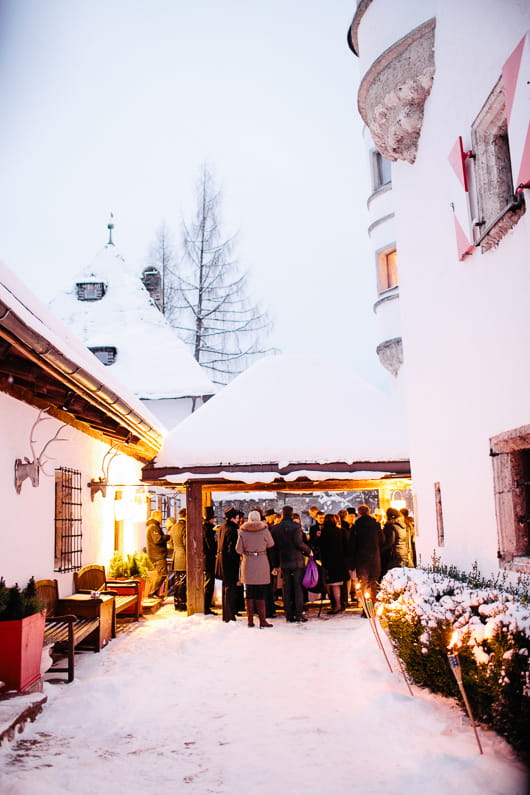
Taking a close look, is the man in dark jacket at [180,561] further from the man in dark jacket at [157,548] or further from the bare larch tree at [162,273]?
the bare larch tree at [162,273]

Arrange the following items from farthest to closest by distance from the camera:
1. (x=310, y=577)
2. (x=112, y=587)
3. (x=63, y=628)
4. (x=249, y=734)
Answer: (x=310, y=577), (x=112, y=587), (x=63, y=628), (x=249, y=734)

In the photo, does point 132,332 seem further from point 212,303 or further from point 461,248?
point 461,248

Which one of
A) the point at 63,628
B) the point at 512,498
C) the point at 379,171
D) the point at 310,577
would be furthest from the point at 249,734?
the point at 379,171

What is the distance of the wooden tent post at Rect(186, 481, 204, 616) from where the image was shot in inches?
514

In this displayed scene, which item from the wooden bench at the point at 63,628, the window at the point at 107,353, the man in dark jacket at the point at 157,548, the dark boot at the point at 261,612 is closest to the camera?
the wooden bench at the point at 63,628

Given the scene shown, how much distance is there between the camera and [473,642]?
5008mm

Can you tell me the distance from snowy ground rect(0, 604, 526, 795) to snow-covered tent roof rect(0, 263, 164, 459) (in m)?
2.87

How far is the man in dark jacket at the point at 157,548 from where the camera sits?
47.9 feet

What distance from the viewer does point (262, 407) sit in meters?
14.4

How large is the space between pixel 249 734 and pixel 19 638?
2.01 m

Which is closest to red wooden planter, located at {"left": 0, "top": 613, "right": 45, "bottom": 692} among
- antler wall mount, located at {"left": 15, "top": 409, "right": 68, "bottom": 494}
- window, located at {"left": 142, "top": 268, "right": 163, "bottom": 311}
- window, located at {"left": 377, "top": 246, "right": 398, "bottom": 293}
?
antler wall mount, located at {"left": 15, "top": 409, "right": 68, "bottom": 494}

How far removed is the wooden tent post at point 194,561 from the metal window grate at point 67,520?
2.28m

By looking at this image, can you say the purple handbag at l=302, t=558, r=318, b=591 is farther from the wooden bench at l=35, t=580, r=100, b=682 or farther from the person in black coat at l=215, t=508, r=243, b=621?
the wooden bench at l=35, t=580, r=100, b=682

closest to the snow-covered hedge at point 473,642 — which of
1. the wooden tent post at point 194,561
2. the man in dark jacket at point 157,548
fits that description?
the wooden tent post at point 194,561
